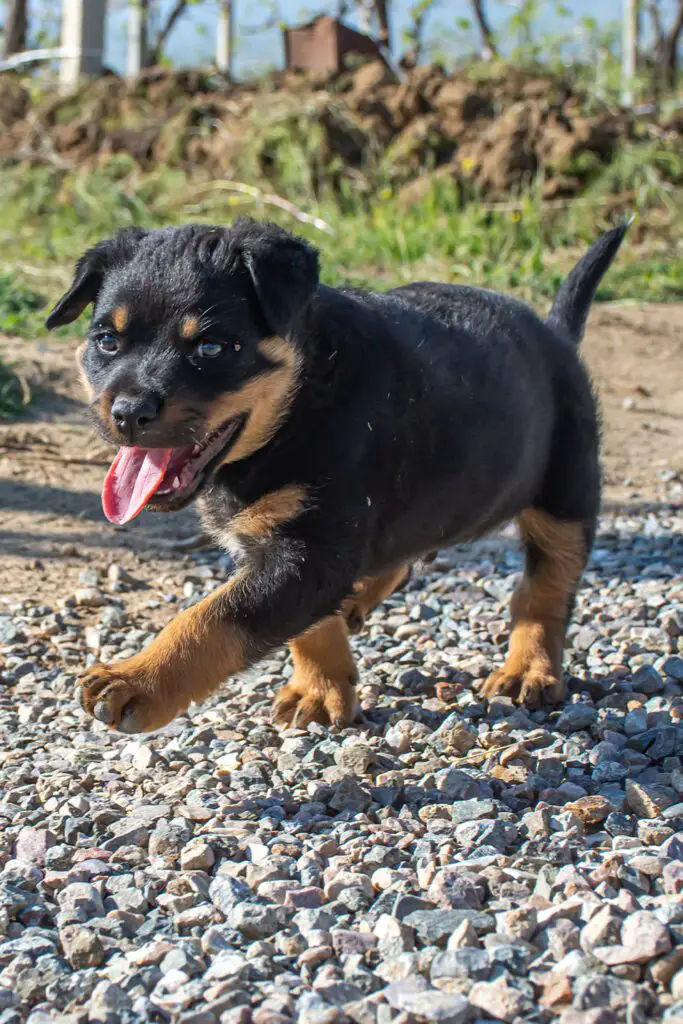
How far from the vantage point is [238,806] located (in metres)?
3.47

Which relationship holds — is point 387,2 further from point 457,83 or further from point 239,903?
point 239,903

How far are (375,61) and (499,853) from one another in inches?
401

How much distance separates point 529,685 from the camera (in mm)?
4191

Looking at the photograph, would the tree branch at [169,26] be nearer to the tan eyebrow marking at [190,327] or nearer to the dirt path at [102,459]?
the dirt path at [102,459]

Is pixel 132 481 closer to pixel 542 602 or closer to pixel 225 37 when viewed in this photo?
pixel 542 602

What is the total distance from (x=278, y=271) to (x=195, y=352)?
0.32 meters

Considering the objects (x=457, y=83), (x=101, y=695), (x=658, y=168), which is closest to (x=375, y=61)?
(x=457, y=83)

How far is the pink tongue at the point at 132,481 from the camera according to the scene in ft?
11.1

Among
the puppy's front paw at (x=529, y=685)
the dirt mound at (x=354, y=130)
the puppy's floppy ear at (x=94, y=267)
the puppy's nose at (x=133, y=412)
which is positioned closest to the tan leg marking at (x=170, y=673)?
the puppy's nose at (x=133, y=412)

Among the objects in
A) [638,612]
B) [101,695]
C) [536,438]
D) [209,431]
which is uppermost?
[209,431]

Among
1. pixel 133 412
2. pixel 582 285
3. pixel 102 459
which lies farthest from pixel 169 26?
pixel 133 412

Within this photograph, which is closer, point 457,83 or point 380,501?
point 380,501

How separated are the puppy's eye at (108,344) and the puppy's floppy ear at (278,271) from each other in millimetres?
402

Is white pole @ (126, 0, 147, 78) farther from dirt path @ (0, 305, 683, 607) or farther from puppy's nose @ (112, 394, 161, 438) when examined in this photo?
puppy's nose @ (112, 394, 161, 438)
